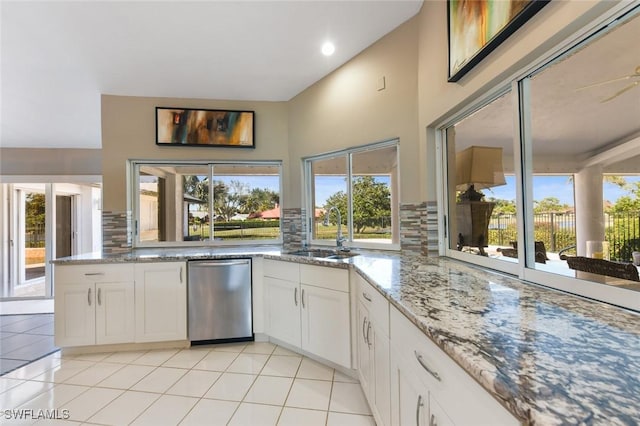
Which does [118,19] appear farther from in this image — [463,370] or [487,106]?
[463,370]

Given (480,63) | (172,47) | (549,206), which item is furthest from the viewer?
(172,47)

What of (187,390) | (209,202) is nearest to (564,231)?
(187,390)

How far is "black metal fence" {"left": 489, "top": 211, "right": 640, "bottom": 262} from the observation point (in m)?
1.08

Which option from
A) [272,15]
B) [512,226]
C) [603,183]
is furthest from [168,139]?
[603,183]

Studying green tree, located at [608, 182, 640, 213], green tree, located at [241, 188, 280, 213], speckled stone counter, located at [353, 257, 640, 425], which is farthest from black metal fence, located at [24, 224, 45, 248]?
green tree, located at [608, 182, 640, 213]

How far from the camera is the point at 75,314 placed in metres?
2.74

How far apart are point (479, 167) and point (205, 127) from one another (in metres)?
2.89

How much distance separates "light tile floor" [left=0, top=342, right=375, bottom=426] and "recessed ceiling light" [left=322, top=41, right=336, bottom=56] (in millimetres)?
2773

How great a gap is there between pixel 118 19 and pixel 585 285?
3.32m

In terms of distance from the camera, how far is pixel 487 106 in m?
1.85

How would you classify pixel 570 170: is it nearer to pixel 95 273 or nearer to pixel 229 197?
pixel 229 197

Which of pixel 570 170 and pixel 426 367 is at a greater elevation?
pixel 570 170

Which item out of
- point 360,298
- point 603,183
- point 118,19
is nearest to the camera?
point 603,183

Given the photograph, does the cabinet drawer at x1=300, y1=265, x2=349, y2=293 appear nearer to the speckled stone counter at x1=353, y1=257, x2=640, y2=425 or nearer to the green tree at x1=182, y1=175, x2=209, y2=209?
the speckled stone counter at x1=353, y1=257, x2=640, y2=425
